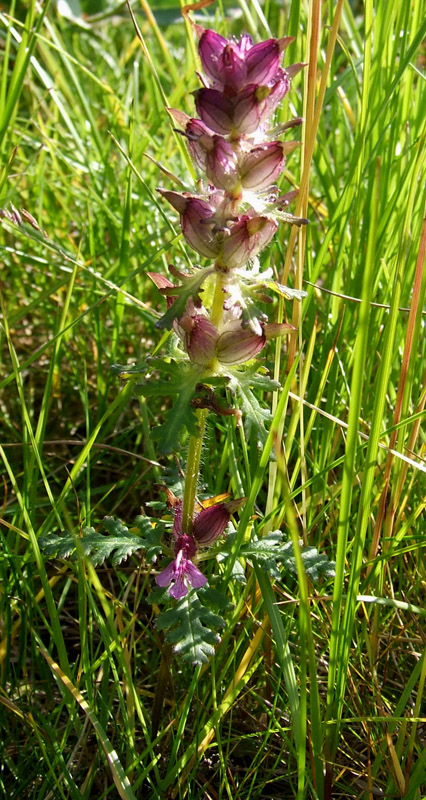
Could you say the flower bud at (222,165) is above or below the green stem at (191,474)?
above

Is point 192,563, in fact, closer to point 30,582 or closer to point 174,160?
point 30,582

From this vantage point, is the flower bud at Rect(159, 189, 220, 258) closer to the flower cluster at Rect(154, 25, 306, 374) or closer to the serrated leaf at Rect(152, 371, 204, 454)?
the flower cluster at Rect(154, 25, 306, 374)

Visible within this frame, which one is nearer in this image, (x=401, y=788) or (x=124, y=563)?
(x=401, y=788)

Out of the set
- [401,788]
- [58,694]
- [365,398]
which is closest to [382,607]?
[401,788]

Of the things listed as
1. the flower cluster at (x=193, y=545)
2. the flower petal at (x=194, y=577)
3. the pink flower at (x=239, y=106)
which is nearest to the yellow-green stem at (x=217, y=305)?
the pink flower at (x=239, y=106)

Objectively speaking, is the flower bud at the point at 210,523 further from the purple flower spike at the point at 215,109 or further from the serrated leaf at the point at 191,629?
the purple flower spike at the point at 215,109

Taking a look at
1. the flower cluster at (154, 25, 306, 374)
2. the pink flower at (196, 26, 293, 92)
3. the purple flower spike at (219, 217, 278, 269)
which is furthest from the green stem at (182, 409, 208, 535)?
the pink flower at (196, 26, 293, 92)
